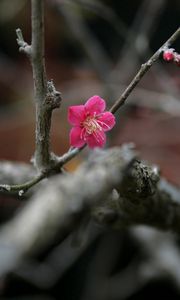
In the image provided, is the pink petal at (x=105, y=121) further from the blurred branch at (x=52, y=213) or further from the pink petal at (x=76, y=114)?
the blurred branch at (x=52, y=213)

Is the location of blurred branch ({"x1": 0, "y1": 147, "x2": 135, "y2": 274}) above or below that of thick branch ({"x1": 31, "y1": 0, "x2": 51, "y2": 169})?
below

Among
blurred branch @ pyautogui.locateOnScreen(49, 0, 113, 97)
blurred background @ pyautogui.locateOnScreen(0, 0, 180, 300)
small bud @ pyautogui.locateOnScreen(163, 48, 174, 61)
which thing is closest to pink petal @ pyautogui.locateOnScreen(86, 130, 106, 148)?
small bud @ pyautogui.locateOnScreen(163, 48, 174, 61)

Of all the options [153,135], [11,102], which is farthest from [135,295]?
[11,102]

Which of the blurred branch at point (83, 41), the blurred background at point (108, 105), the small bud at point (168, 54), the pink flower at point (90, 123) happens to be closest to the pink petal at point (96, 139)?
the pink flower at point (90, 123)

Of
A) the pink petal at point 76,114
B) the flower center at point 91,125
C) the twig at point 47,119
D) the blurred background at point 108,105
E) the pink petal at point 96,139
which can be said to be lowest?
the twig at point 47,119

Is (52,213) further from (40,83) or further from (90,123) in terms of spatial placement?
(90,123)

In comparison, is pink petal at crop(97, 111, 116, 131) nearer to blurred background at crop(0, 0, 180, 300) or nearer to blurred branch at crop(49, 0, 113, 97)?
blurred background at crop(0, 0, 180, 300)

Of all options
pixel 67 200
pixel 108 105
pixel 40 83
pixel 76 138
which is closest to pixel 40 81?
pixel 40 83
